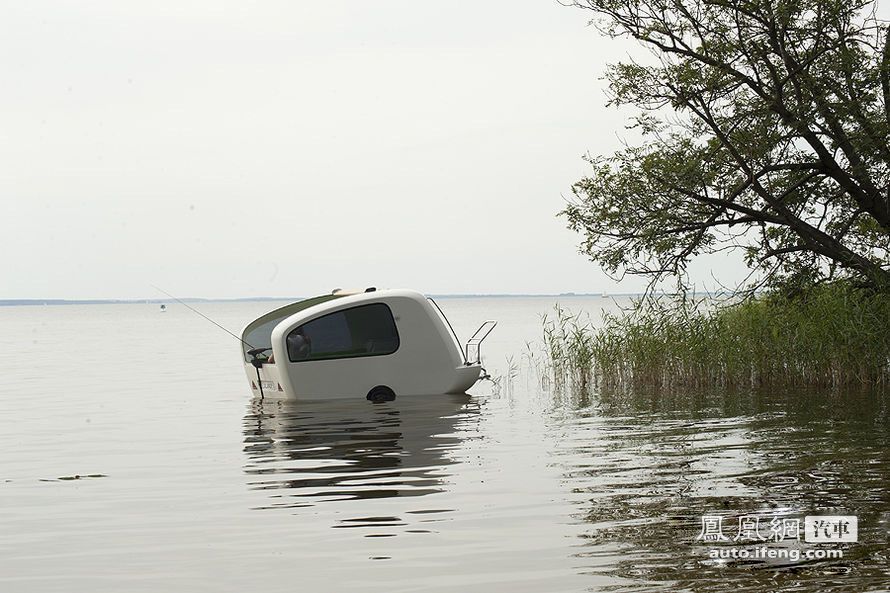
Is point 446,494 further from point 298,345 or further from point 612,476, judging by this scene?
point 298,345

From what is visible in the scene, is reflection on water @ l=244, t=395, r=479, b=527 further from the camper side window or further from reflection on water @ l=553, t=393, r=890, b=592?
reflection on water @ l=553, t=393, r=890, b=592

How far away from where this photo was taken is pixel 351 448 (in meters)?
12.1

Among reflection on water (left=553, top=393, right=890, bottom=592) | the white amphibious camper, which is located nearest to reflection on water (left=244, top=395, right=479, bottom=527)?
the white amphibious camper

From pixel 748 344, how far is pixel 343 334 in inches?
308

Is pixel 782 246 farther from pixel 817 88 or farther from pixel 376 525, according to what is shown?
pixel 376 525

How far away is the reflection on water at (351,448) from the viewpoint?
927 cm

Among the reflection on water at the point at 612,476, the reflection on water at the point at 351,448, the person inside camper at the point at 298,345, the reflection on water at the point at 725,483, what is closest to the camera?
the reflection on water at the point at 725,483

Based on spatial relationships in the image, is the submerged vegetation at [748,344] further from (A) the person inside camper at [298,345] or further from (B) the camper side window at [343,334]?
(A) the person inside camper at [298,345]

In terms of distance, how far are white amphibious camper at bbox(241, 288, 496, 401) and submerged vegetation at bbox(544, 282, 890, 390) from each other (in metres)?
4.67

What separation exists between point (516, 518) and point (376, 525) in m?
1.11

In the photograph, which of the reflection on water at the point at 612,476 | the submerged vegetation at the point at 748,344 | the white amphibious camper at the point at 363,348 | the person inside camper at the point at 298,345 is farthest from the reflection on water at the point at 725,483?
the person inside camper at the point at 298,345

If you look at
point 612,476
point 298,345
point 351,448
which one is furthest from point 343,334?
point 612,476

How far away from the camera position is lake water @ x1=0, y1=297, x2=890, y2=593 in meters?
6.23

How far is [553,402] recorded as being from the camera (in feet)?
58.3
